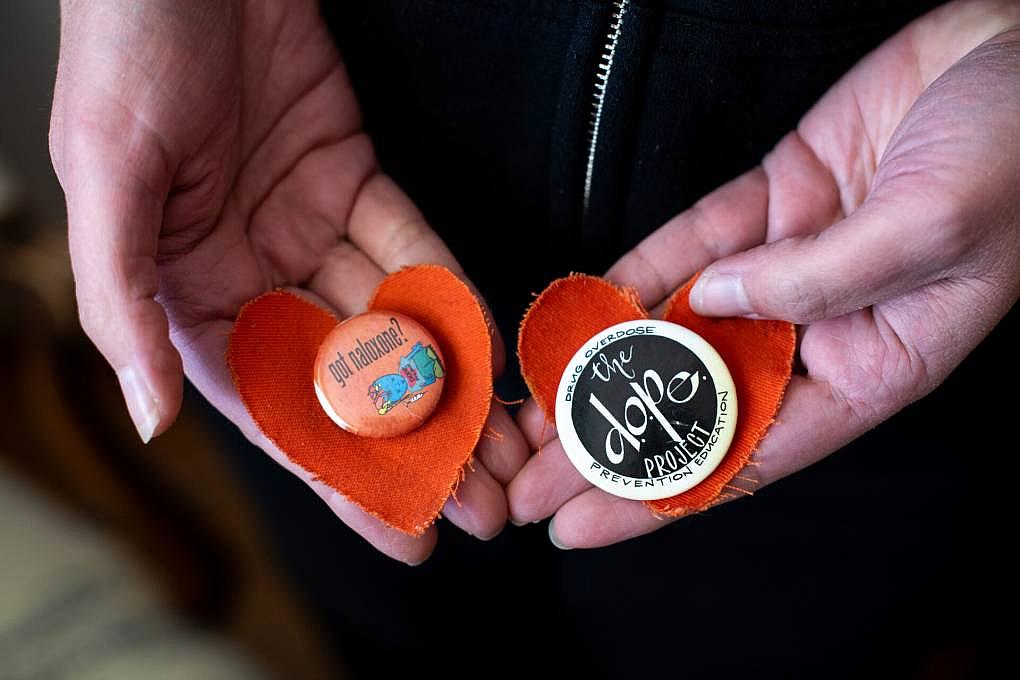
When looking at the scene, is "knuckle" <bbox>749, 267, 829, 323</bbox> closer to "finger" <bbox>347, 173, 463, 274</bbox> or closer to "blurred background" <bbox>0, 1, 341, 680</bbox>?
"finger" <bbox>347, 173, 463, 274</bbox>

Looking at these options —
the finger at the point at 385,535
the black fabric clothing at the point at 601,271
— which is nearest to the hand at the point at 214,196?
the finger at the point at 385,535

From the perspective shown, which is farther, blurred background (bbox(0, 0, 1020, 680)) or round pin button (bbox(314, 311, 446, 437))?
blurred background (bbox(0, 0, 1020, 680))

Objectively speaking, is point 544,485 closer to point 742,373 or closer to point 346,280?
point 742,373

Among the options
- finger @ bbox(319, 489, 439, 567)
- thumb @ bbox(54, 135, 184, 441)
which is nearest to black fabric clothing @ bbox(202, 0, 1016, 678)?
finger @ bbox(319, 489, 439, 567)

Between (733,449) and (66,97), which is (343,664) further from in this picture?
(66,97)

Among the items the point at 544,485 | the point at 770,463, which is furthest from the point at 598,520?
the point at 770,463

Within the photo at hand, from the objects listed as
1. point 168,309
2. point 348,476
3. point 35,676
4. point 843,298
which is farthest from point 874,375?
point 35,676
